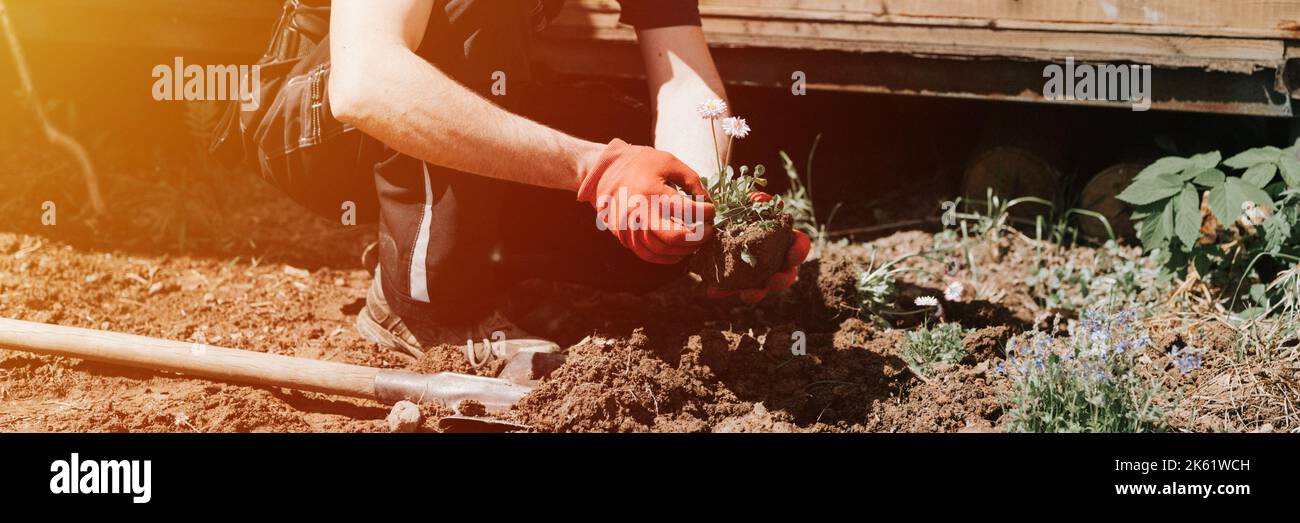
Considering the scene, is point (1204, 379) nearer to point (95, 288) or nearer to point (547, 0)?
point (547, 0)

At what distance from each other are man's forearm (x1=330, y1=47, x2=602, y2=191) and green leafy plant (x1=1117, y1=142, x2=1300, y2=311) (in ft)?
5.60

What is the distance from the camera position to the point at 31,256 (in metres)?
3.41

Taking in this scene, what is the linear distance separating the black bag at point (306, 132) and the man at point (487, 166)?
0.40 feet

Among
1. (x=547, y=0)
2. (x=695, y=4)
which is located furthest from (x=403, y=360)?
(x=695, y=4)

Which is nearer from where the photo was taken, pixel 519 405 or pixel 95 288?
pixel 519 405

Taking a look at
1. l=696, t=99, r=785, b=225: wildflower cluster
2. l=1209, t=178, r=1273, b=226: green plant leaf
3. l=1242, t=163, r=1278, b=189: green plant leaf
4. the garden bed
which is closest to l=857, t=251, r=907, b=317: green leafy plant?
the garden bed

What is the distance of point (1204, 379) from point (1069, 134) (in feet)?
4.26

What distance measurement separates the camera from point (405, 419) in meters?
2.37

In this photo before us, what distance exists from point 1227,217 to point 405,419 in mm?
2225

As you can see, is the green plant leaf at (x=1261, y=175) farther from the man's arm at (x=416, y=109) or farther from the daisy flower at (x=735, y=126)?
the man's arm at (x=416, y=109)

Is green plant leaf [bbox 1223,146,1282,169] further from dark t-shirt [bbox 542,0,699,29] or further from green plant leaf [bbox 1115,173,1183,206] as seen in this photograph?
dark t-shirt [bbox 542,0,699,29]

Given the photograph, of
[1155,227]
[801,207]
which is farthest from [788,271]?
[1155,227]

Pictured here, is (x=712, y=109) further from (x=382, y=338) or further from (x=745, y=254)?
(x=382, y=338)

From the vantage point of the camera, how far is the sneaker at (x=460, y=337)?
2.75 m
